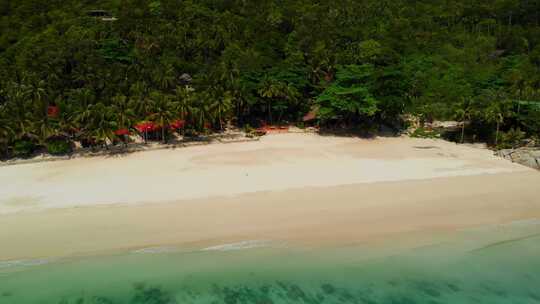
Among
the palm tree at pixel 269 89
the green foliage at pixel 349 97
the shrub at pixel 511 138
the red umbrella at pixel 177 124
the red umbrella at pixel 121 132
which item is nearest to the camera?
the red umbrella at pixel 121 132

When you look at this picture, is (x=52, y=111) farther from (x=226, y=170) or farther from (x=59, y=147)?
(x=226, y=170)

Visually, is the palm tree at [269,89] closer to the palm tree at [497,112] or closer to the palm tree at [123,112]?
the palm tree at [123,112]

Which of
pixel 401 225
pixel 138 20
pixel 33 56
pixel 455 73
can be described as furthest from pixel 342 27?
pixel 401 225

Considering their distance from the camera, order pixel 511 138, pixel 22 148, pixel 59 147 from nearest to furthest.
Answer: pixel 22 148 < pixel 59 147 < pixel 511 138

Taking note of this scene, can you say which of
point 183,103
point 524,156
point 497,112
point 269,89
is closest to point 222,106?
point 183,103

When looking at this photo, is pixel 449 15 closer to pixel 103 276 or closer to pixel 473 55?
pixel 473 55

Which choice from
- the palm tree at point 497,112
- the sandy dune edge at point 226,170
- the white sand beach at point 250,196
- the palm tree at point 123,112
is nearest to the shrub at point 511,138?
the palm tree at point 497,112
